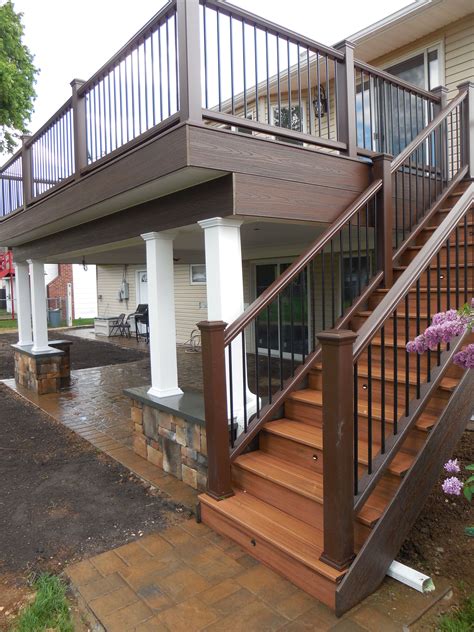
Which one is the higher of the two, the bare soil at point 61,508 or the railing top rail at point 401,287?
the railing top rail at point 401,287

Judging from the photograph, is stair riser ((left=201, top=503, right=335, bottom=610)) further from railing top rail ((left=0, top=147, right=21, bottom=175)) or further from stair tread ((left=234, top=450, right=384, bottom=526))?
railing top rail ((left=0, top=147, right=21, bottom=175))

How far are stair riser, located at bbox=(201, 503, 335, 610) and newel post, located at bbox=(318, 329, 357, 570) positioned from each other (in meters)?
0.13

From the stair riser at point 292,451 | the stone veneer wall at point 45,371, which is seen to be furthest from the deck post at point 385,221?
the stone veneer wall at point 45,371

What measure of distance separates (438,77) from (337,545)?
20.6 feet

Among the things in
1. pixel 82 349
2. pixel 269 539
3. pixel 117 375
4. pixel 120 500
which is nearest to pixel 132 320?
pixel 82 349

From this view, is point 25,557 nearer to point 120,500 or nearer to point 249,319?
point 120,500

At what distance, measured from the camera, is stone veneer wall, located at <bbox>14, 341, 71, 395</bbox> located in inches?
268

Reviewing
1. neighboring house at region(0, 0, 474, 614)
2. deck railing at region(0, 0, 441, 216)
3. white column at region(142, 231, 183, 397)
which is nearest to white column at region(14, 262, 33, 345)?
neighboring house at region(0, 0, 474, 614)

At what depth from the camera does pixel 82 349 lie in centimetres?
1142

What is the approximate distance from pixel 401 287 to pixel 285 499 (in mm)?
1354

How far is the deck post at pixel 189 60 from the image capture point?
9.48ft

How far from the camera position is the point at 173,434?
12.0 ft

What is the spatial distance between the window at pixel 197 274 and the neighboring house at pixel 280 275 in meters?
5.77

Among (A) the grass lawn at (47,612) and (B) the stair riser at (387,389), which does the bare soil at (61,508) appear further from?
(B) the stair riser at (387,389)
